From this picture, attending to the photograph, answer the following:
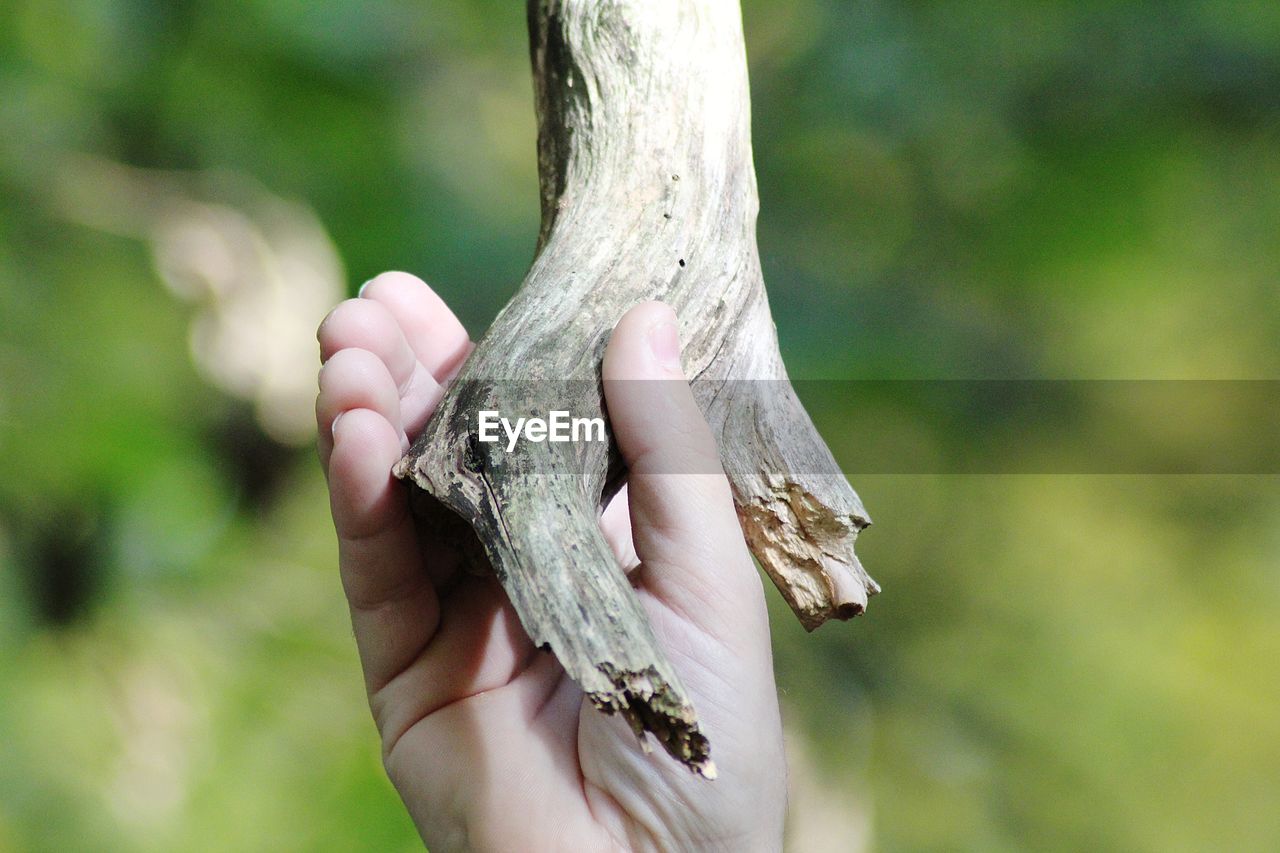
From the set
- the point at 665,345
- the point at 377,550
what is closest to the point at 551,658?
the point at 377,550

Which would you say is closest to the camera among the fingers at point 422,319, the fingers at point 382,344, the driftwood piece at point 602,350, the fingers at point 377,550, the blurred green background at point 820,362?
the driftwood piece at point 602,350

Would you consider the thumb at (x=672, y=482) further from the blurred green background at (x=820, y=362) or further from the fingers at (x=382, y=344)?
the blurred green background at (x=820, y=362)

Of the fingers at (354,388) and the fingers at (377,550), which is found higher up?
the fingers at (354,388)

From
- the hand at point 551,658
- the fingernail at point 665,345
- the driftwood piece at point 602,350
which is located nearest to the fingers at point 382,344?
the hand at point 551,658

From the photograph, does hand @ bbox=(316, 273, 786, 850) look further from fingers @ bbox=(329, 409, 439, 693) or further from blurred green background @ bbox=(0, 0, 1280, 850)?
blurred green background @ bbox=(0, 0, 1280, 850)

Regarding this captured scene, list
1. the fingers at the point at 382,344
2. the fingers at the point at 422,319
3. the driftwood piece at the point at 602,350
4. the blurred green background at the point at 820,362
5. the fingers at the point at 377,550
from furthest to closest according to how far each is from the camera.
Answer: the blurred green background at the point at 820,362
the fingers at the point at 422,319
the fingers at the point at 382,344
the fingers at the point at 377,550
the driftwood piece at the point at 602,350

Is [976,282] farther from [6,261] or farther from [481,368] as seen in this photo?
[6,261]

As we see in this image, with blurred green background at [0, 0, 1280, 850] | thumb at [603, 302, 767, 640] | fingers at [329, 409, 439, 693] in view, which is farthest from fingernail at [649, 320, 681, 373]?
blurred green background at [0, 0, 1280, 850]
